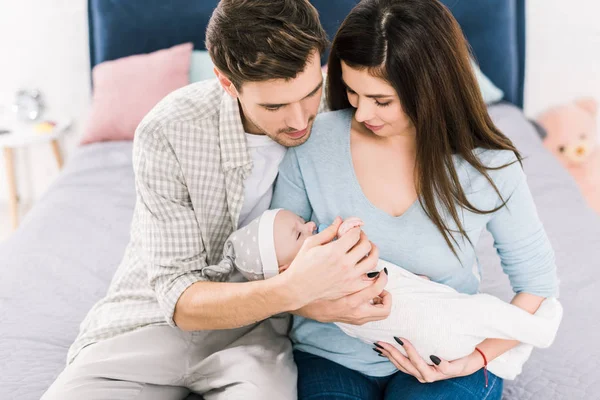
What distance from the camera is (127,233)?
2.14 m

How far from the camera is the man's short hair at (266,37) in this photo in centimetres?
125

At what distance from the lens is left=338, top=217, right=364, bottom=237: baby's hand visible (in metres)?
1.27

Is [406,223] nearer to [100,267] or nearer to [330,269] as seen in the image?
[330,269]

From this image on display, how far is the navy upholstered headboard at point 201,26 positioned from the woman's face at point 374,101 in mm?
1530

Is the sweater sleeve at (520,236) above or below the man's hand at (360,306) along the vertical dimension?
above

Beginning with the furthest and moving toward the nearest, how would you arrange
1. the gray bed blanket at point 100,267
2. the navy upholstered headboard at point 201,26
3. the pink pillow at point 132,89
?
the navy upholstered headboard at point 201,26 → the pink pillow at point 132,89 → the gray bed blanket at point 100,267

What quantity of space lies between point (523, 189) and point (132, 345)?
2.95ft

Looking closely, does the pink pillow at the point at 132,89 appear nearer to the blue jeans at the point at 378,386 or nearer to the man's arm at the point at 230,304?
the man's arm at the point at 230,304

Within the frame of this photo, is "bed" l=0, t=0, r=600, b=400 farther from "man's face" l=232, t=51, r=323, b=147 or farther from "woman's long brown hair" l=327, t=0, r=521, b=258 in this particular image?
"man's face" l=232, t=51, r=323, b=147

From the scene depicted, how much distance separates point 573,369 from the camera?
1.46 metres

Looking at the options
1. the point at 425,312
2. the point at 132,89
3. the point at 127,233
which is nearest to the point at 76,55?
the point at 132,89

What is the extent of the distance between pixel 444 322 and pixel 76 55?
8.56 ft

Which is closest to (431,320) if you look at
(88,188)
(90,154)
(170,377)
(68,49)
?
(170,377)

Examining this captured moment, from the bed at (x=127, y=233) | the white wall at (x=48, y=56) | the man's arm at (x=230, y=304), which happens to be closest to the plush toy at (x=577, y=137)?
the bed at (x=127, y=233)
